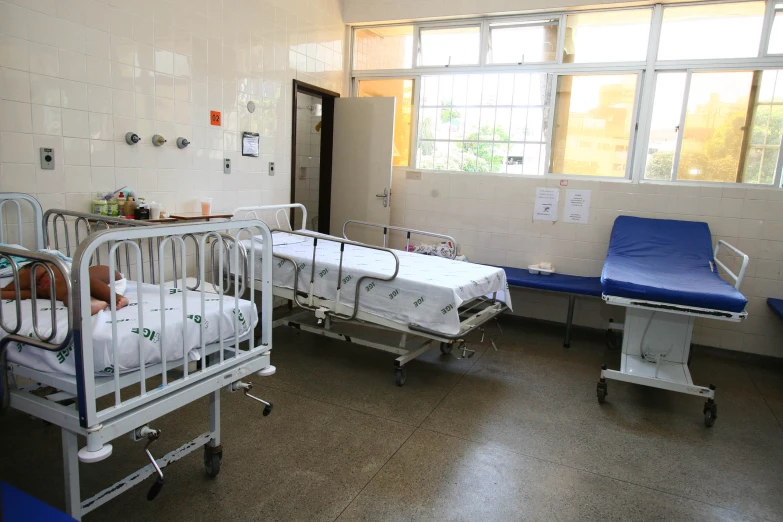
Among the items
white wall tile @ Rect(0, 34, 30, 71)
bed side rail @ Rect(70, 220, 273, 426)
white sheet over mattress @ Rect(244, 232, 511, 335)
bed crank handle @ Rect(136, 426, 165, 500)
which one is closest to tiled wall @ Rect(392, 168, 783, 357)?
white sheet over mattress @ Rect(244, 232, 511, 335)

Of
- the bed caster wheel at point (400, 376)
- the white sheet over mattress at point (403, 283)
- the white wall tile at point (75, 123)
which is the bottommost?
the bed caster wheel at point (400, 376)

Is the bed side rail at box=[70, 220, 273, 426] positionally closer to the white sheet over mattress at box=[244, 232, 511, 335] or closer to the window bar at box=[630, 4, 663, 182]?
the white sheet over mattress at box=[244, 232, 511, 335]

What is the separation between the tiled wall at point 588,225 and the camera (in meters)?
4.42

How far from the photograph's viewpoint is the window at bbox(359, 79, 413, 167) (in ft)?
19.0

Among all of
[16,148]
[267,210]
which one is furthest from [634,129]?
[16,148]

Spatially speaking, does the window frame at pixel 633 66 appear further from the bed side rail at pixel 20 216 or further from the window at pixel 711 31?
the bed side rail at pixel 20 216

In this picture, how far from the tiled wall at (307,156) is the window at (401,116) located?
1150mm

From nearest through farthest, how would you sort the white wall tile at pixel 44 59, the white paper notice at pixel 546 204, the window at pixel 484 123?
the white wall tile at pixel 44 59, the white paper notice at pixel 546 204, the window at pixel 484 123

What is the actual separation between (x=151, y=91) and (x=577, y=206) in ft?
12.5

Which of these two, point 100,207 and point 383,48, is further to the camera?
point 383,48

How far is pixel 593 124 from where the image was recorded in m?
4.96

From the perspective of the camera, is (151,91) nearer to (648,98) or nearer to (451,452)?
(451,452)

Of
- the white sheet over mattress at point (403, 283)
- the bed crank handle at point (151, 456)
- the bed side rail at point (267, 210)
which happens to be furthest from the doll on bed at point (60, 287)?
the bed side rail at point (267, 210)

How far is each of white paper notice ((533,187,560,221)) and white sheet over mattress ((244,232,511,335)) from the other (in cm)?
140
